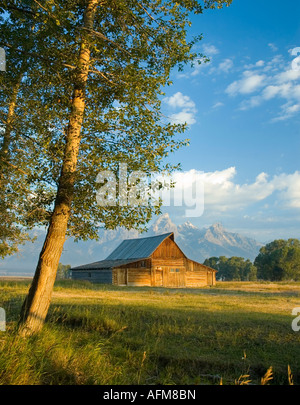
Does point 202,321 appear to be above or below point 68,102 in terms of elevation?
below

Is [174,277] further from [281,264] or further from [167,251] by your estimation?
[281,264]

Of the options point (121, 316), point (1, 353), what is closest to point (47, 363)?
point (1, 353)

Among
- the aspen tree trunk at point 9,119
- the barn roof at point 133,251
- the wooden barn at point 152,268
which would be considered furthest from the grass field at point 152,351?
the barn roof at point 133,251

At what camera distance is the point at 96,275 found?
49.9 m

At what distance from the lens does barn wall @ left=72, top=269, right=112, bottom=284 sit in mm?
45844

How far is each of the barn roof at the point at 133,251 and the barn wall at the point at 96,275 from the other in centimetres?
87

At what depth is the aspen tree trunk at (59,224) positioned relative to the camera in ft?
26.0

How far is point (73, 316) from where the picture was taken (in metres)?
10.9

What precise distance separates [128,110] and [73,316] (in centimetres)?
701

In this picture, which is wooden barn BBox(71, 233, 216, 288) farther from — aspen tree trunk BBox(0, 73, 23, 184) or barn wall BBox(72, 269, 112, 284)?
aspen tree trunk BBox(0, 73, 23, 184)

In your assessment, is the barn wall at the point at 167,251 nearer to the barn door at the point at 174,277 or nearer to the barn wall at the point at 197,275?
the barn door at the point at 174,277

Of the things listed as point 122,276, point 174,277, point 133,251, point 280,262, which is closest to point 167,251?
point 174,277

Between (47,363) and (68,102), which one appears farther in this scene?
(68,102)
